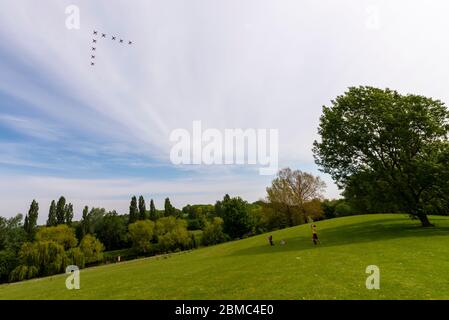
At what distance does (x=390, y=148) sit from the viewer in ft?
130

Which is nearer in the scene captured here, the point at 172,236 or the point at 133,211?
the point at 172,236

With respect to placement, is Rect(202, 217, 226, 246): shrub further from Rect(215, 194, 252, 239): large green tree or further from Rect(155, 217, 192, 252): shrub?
Rect(155, 217, 192, 252): shrub

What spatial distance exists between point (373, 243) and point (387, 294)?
19119mm

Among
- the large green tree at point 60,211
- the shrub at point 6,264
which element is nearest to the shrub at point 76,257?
the shrub at point 6,264

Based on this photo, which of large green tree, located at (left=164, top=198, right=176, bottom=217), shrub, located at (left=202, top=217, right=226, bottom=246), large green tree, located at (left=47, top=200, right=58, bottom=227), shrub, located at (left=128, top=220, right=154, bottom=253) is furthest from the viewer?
large green tree, located at (left=164, top=198, right=176, bottom=217)

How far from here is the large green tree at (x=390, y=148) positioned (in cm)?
3628

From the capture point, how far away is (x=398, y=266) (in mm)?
19266

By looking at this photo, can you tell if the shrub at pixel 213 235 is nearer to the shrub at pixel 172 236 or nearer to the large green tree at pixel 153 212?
the shrub at pixel 172 236

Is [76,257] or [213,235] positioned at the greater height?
[213,235]

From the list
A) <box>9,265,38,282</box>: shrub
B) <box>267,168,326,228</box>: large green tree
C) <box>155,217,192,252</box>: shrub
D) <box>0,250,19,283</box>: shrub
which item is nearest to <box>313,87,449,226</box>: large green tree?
<box>267,168,326,228</box>: large green tree

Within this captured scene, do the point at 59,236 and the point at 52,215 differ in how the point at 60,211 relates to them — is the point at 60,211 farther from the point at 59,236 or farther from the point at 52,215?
the point at 59,236

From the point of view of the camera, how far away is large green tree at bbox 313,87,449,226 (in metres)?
36.3

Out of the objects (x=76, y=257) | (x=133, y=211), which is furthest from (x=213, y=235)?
(x=133, y=211)
